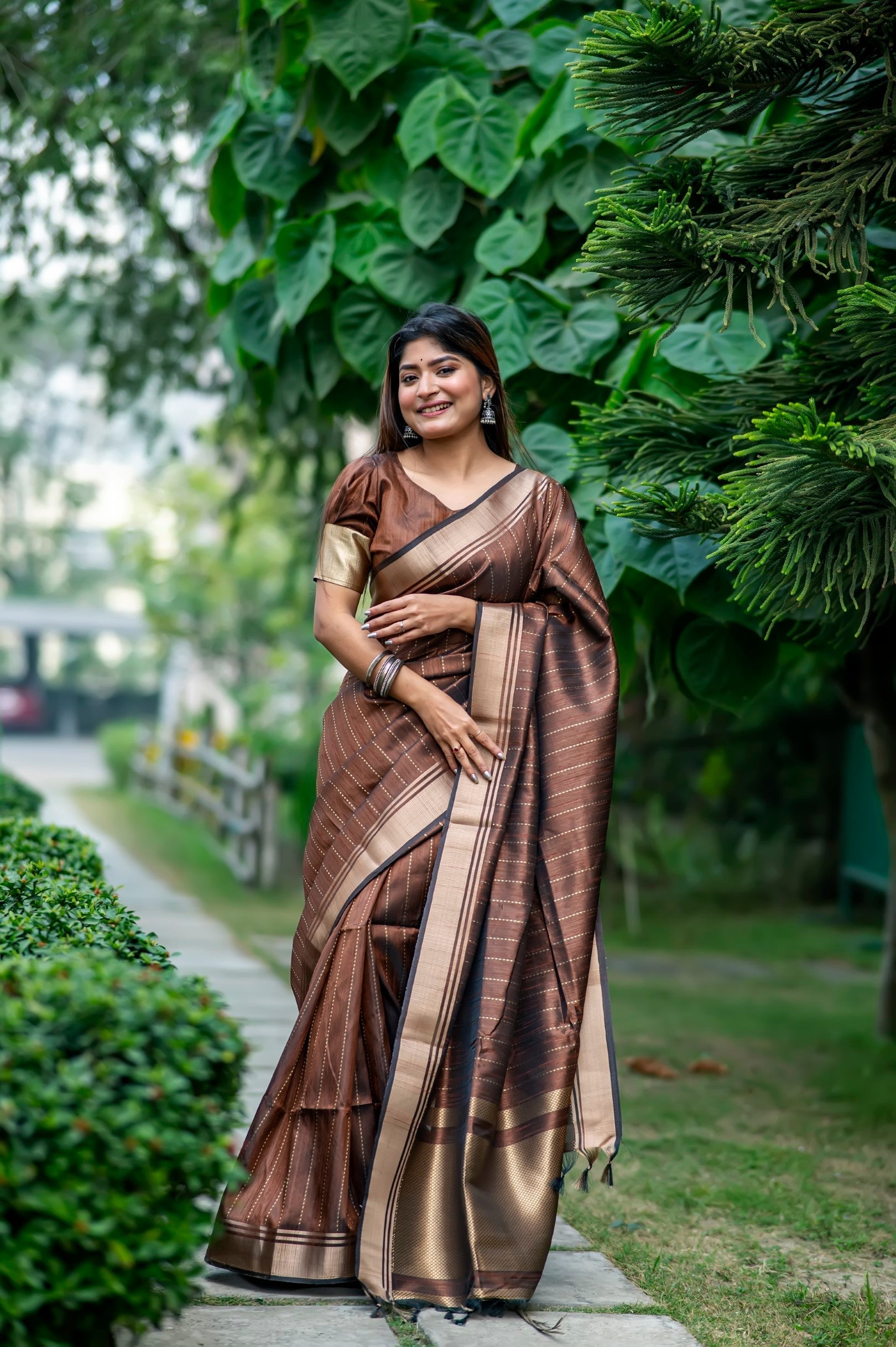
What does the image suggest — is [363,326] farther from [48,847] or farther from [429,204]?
[48,847]

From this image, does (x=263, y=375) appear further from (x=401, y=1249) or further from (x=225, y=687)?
(x=225, y=687)

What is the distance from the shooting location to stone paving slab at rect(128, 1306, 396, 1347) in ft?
8.30

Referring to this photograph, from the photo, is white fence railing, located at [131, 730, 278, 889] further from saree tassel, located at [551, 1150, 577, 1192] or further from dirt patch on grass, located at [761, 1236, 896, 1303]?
saree tassel, located at [551, 1150, 577, 1192]

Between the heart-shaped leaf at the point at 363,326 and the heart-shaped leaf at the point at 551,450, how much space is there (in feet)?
1.73

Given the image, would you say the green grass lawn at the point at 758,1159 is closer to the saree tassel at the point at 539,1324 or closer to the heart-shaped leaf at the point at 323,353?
the saree tassel at the point at 539,1324

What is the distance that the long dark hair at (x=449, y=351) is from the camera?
3.00 m

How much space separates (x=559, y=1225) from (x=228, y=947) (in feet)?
13.0

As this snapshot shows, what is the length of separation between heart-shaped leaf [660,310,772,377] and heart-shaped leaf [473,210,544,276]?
516 millimetres

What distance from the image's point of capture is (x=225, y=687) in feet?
52.3

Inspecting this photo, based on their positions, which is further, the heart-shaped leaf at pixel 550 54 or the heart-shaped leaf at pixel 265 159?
the heart-shaped leaf at pixel 265 159

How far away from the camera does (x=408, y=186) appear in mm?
3996

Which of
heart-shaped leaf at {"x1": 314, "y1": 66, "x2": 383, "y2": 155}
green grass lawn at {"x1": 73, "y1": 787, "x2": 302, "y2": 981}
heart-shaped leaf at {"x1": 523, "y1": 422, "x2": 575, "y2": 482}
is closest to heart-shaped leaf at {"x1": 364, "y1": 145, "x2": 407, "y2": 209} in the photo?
heart-shaped leaf at {"x1": 314, "y1": 66, "x2": 383, "y2": 155}

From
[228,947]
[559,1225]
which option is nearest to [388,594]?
[559,1225]

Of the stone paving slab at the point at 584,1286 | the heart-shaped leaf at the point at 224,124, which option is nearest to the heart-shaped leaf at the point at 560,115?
the heart-shaped leaf at the point at 224,124
